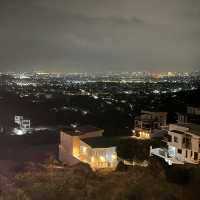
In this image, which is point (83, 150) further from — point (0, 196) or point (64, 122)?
point (64, 122)

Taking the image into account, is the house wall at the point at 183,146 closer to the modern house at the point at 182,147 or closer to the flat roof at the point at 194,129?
the modern house at the point at 182,147

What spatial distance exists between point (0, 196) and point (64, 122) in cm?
2007

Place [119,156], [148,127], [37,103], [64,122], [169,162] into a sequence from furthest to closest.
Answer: [37,103]
[64,122]
[148,127]
[119,156]
[169,162]

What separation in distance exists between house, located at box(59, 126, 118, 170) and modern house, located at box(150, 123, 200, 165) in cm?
157

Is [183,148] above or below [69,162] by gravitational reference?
above

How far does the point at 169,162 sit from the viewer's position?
11656 mm

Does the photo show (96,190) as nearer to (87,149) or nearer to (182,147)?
(182,147)

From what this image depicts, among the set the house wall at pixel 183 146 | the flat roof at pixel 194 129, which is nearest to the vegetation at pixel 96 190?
the house wall at pixel 183 146

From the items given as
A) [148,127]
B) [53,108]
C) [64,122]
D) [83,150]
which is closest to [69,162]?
[83,150]

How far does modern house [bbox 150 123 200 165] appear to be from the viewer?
11.4 metres

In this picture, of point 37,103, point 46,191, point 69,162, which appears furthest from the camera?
point 37,103

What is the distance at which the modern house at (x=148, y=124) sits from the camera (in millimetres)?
17266

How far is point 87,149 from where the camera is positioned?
13.0 meters

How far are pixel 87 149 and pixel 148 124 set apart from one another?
5500 mm
